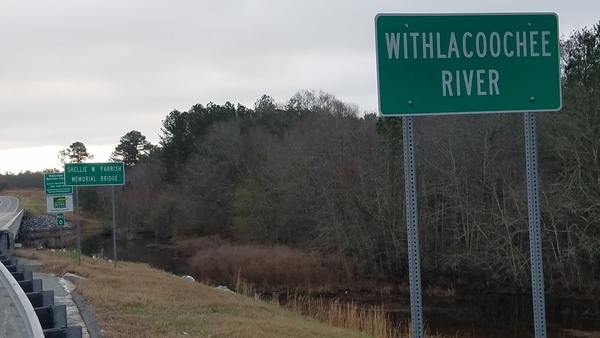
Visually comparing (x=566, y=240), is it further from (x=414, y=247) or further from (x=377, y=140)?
(x=414, y=247)

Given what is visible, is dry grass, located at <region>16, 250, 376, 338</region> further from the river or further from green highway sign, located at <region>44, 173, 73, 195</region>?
the river

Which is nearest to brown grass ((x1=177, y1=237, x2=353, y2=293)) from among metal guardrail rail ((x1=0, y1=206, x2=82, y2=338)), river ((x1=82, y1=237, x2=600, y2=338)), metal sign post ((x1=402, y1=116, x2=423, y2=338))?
river ((x1=82, y1=237, x2=600, y2=338))

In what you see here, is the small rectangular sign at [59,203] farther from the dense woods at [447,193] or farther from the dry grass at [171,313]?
the dense woods at [447,193]

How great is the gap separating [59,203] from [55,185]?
0.95 metres

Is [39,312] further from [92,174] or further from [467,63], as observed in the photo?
[92,174]

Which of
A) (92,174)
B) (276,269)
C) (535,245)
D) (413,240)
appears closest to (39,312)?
(413,240)

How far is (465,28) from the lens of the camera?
4.58 metres

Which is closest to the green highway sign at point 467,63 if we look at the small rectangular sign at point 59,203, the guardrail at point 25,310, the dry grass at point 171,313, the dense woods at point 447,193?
the guardrail at point 25,310

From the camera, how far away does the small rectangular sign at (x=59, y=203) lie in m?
26.2

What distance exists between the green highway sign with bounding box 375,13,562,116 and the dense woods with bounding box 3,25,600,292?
26554 mm

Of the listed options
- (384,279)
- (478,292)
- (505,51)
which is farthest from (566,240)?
(505,51)

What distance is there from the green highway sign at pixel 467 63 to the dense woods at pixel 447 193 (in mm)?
26554

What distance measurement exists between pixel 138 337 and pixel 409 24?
25.2ft

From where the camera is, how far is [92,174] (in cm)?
2094
